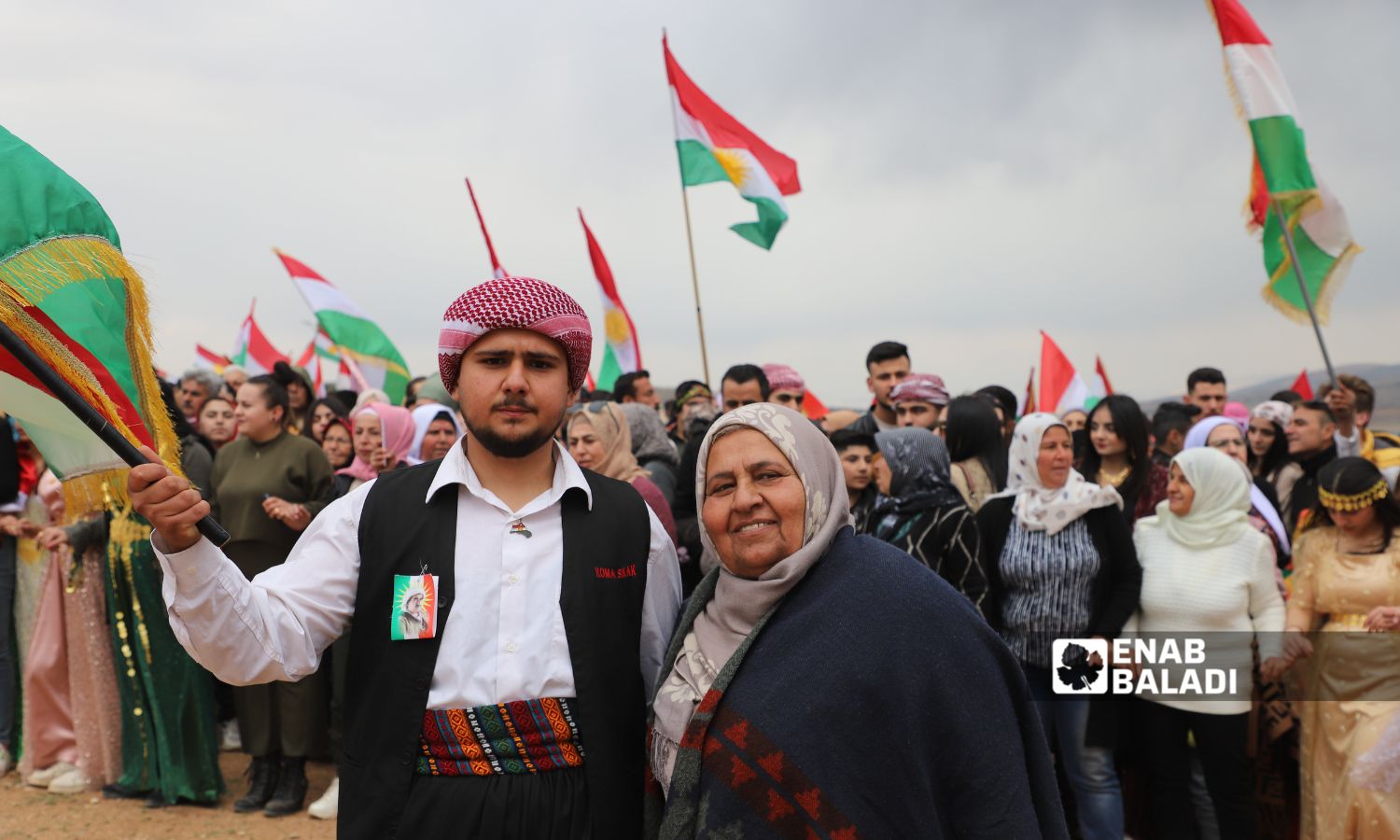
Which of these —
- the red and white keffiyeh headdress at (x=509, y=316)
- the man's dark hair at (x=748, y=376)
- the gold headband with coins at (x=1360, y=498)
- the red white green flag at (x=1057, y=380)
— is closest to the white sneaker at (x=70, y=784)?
the man's dark hair at (x=748, y=376)

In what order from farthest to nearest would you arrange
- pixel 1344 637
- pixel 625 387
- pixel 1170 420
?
pixel 625 387
pixel 1170 420
pixel 1344 637

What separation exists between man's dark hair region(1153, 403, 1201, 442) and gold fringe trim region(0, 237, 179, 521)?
635 centimetres

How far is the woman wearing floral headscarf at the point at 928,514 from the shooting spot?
13.6ft

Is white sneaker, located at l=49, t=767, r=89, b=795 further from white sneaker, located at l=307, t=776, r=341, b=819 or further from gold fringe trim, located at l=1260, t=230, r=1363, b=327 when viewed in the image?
→ gold fringe trim, located at l=1260, t=230, r=1363, b=327

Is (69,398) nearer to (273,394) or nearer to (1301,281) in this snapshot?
(273,394)

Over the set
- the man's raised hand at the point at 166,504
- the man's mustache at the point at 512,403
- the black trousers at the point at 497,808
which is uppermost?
the man's mustache at the point at 512,403

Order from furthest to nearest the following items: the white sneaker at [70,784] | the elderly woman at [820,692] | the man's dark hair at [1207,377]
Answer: the man's dark hair at [1207,377]
the white sneaker at [70,784]
the elderly woman at [820,692]

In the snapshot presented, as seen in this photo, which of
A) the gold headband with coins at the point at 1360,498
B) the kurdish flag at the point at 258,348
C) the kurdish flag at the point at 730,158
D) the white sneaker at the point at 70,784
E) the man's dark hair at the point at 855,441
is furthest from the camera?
the kurdish flag at the point at 258,348

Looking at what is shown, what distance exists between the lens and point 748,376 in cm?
623

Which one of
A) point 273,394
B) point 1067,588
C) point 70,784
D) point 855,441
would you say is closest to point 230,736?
point 70,784

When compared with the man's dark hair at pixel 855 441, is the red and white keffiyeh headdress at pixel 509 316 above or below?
above

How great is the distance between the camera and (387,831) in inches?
80.8

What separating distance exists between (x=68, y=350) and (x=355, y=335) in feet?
32.0

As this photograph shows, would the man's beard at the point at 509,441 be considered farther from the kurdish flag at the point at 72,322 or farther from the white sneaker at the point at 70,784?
the white sneaker at the point at 70,784
